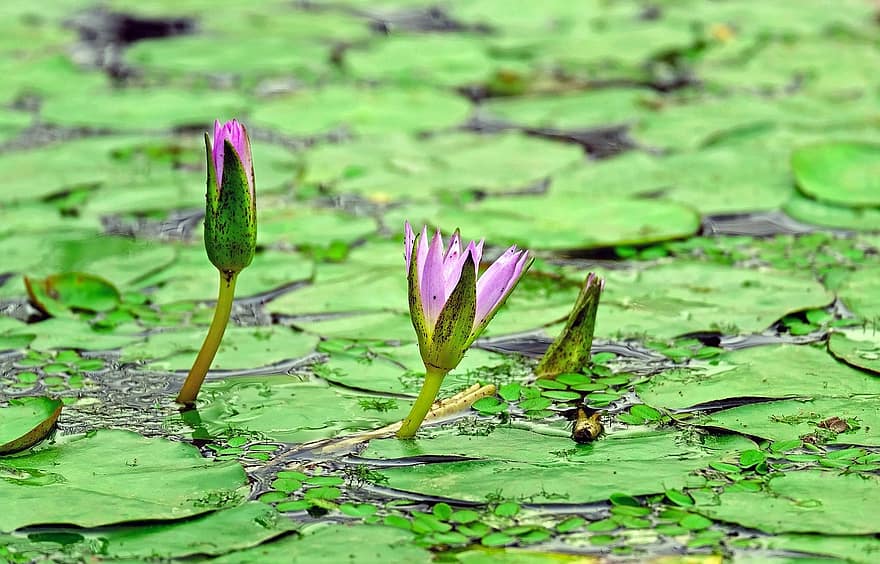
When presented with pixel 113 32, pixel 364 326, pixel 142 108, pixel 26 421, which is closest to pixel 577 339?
pixel 364 326

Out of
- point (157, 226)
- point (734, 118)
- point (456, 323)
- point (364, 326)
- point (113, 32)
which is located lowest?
point (364, 326)

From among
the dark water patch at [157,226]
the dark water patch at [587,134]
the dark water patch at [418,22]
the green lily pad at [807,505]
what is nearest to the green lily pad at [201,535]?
the green lily pad at [807,505]

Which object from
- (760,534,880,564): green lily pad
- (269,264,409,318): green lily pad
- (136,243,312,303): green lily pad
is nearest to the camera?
(760,534,880,564): green lily pad

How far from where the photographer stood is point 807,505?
7.09ft

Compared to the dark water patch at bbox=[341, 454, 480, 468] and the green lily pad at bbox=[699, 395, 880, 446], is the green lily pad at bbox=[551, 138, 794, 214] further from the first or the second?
the dark water patch at bbox=[341, 454, 480, 468]

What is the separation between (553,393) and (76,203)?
2.18 m

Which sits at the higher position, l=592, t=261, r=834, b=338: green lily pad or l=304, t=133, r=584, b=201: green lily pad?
l=304, t=133, r=584, b=201: green lily pad

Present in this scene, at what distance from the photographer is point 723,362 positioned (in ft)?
9.38

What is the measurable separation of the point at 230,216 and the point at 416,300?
1.40 ft

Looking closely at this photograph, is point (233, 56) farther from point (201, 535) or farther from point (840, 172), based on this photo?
point (201, 535)

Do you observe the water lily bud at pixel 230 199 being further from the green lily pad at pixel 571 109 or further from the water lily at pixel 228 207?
the green lily pad at pixel 571 109

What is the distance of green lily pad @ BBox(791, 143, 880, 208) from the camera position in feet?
13.5

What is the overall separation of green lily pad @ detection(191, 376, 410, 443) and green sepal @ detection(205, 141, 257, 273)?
12.9 inches

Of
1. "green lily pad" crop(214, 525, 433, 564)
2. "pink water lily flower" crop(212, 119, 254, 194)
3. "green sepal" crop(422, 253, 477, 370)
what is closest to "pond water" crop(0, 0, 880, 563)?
"green lily pad" crop(214, 525, 433, 564)
